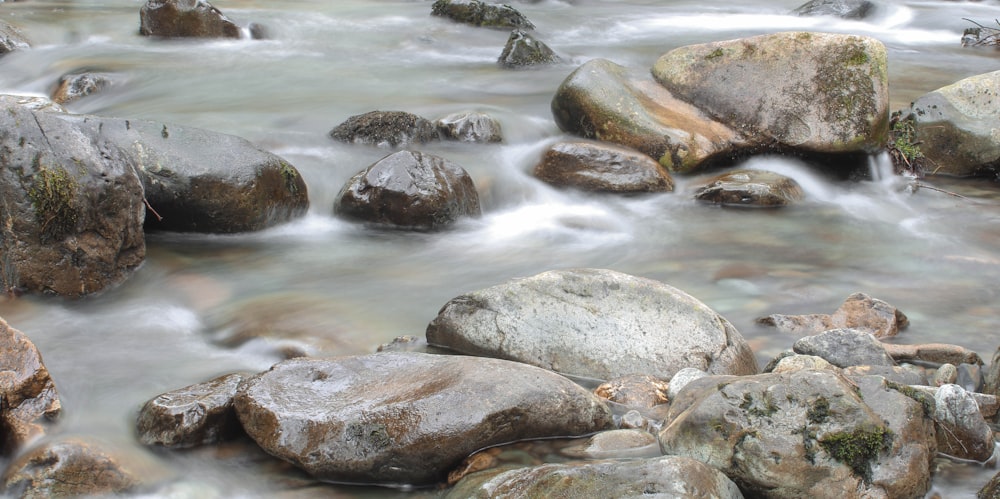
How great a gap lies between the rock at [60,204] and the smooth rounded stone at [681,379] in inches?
145

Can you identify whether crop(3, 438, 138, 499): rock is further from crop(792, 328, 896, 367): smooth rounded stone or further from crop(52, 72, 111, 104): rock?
crop(52, 72, 111, 104): rock

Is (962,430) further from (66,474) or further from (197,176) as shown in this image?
(197,176)

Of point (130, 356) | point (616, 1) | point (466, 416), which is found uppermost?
point (616, 1)

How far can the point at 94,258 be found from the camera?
584cm

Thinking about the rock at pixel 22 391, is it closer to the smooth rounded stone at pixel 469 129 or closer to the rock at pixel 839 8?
the smooth rounded stone at pixel 469 129

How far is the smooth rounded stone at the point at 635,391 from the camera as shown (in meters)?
4.37

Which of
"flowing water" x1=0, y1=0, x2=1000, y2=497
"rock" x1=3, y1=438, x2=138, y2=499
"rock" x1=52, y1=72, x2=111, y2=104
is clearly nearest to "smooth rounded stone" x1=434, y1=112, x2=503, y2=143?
"flowing water" x1=0, y1=0, x2=1000, y2=497

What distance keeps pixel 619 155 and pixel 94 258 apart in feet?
15.3

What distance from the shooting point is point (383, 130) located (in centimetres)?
880

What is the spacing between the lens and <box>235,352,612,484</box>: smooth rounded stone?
370 cm

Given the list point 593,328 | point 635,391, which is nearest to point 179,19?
point 593,328

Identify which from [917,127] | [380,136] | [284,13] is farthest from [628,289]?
[284,13]

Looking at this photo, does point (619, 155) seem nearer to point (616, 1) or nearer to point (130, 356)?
point (130, 356)

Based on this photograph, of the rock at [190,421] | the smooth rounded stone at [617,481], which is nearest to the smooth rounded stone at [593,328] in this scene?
the rock at [190,421]
